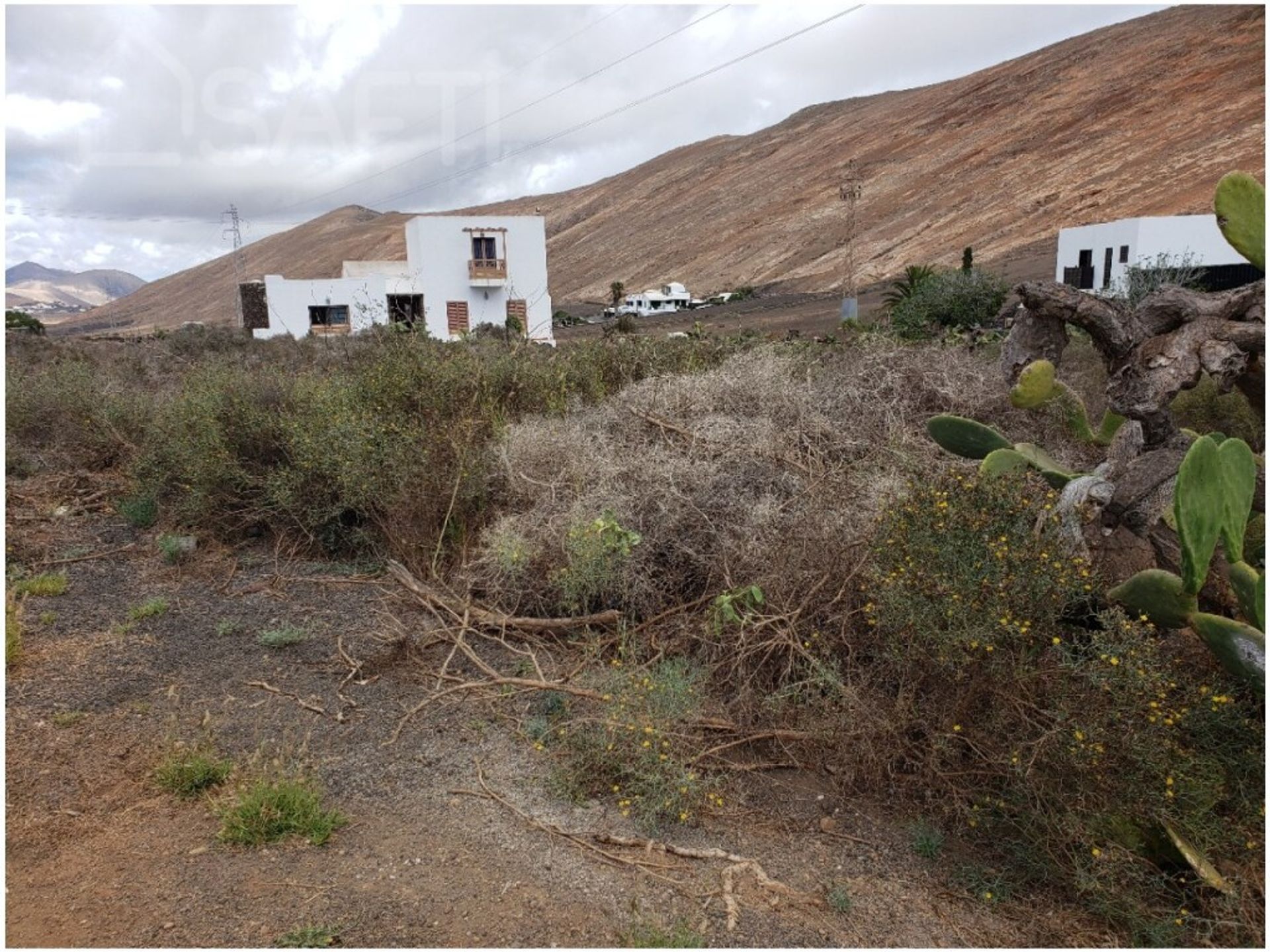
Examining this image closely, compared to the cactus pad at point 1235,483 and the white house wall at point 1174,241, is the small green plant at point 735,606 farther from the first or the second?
the white house wall at point 1174,241

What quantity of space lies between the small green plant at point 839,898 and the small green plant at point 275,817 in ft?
5.62

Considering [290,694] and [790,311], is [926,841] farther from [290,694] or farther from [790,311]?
[790,311]

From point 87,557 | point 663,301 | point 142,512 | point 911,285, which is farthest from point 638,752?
point 663,301

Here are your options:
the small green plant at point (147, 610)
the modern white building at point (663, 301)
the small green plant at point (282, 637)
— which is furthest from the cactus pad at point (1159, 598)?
the modern white building at point (663, 301)

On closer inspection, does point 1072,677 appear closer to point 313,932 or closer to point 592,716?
point 592,716

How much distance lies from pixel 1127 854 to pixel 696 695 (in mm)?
1739

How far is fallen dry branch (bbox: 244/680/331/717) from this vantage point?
13.4 ft

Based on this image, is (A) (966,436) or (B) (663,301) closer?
(A) (966,436)

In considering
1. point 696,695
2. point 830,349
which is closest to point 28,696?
point 696,695

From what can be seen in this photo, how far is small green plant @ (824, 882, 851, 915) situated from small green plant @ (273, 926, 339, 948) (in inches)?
59.4

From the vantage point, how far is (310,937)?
2.54 metres

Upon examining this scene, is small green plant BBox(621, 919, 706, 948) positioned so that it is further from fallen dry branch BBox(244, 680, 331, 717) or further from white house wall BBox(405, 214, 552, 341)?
white house wall BBox(405, 214, 552, 341)

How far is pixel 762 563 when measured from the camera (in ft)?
14.7

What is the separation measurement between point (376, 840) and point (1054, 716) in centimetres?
238
